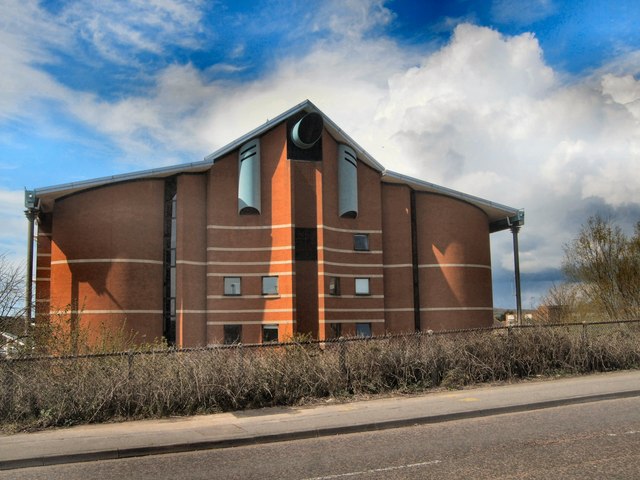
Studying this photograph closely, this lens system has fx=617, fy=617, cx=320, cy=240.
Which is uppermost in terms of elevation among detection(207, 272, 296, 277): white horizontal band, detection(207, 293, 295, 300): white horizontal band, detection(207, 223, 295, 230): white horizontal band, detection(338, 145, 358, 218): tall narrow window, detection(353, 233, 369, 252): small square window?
detection(338, 145, 358, 218): tall narrow window

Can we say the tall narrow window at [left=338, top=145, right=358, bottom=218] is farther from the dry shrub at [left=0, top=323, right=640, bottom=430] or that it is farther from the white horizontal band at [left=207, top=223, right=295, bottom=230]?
the dry shrub at [left=0, top=323, right=640, bottom=430]

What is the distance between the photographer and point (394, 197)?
43062 mm

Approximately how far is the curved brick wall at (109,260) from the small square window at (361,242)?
41.6 ft

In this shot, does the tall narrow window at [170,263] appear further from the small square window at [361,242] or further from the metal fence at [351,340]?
the metal fence at [351,340]

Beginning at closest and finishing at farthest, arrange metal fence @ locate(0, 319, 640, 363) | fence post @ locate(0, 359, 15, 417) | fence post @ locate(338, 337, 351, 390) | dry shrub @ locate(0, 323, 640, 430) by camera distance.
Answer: fence post @ locate(0, 359, 15, 417) → dry shrub @ locate(0, 323, 640, 430) → metal fence @ locate(0, 319, 640, 363) → fence post @ locate(338, 337, 351, 390)

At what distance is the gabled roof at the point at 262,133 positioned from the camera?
35.3m

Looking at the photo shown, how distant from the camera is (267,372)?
1327cm

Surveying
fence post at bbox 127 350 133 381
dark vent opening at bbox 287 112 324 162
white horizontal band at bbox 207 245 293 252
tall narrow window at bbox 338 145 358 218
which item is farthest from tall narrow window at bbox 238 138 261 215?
fence post at bbox 127 350 133 381

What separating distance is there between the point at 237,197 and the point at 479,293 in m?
18.6

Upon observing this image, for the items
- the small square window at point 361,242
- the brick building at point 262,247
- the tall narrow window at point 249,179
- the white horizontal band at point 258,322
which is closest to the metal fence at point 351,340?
the brick building at point 262,247

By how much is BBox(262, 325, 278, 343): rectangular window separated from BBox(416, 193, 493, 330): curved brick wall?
11125mm

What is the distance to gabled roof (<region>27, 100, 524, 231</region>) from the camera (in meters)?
35.3

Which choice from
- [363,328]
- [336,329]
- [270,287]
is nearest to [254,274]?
[270,287]

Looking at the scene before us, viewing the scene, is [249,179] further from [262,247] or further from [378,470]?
[378,470]
